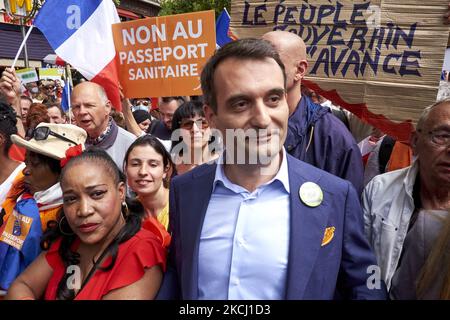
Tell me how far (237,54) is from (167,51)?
93.4 inches

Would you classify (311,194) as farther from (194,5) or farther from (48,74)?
(194,5)

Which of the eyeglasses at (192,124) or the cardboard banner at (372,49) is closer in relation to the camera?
the cardboard banner at (372,49)

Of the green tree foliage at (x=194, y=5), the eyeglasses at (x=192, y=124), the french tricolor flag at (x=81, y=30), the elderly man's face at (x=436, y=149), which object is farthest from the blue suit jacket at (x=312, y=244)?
the green tree foliage at (x=194, y=5)

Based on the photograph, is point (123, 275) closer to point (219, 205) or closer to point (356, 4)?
point (219, 205)

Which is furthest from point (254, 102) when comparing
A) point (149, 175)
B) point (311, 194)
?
point (149, 175)

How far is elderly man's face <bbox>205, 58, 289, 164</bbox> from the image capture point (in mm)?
1566

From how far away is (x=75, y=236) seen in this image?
1965 millimetres

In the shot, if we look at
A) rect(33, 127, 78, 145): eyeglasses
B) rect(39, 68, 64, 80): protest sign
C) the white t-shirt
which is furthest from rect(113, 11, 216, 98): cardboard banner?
rect(39, 68, 64, 80): protest sign

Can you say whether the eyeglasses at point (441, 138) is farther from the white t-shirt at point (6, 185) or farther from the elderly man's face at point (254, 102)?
the white t-shirt at point (6, 185)

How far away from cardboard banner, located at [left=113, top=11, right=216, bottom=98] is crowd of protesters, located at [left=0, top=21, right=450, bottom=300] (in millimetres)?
1383

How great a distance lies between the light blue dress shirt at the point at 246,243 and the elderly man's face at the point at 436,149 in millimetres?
865

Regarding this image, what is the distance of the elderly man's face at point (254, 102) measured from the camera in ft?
5.14
